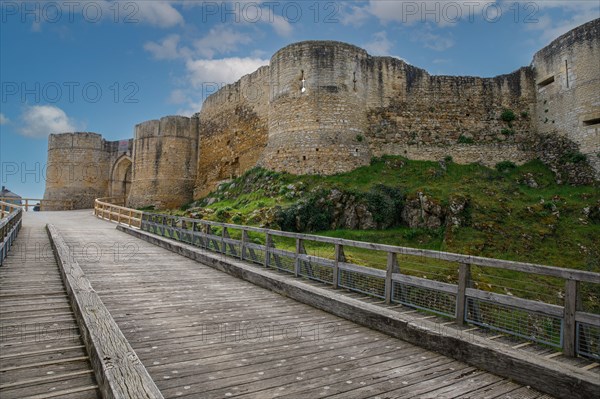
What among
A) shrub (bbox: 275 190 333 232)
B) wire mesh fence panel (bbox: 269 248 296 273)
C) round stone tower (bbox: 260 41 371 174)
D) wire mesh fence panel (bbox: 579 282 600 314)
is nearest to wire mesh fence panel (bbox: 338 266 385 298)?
wire mesh fence panel (bbox: 269 248 296 273)

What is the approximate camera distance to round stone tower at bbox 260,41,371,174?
19031 millimetres

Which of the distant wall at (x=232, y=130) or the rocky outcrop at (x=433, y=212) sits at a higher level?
the distant wall at (x=232, y=130)

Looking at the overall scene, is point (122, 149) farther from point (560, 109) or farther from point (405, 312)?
point (405, 312)

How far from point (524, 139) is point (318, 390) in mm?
21776

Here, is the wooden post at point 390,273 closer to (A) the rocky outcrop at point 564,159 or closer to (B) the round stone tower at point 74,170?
(A) the rocky outcrop at point 564,159

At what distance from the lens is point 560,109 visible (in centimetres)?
1944

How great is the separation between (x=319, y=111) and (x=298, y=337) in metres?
16.1

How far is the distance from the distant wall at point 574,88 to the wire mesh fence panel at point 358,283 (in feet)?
54.1

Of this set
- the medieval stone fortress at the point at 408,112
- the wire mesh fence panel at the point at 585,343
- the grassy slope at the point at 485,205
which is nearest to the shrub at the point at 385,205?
the grassy slope at the point at 485,205

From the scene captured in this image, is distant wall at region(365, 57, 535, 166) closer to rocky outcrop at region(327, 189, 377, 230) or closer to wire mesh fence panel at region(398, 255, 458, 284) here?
rocky outcrop at region(327, 189, 377, 230)

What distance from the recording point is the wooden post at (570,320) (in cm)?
329

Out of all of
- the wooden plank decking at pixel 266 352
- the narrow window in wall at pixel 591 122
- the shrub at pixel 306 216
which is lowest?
the wooden plank decking at pixel 266 352

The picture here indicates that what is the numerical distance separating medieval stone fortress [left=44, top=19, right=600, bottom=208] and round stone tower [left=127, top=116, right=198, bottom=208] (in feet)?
15.2

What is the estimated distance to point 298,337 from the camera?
13.5 ft
